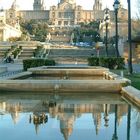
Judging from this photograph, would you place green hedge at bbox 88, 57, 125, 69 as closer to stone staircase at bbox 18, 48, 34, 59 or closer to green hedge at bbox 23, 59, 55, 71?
green hedge at bbox 23, 59, 55, 71

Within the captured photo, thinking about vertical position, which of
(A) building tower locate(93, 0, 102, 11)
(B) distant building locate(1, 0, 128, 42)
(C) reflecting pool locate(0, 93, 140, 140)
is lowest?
(C) reflecting pool locate(0, 93, 140, 140)

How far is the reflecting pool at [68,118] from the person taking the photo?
25.5 ft

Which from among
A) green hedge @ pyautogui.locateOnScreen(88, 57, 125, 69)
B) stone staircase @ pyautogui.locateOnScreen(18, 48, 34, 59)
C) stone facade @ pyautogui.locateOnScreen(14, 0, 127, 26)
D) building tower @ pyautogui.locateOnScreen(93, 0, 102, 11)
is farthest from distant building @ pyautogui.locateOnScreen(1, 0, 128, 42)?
green hedge @ pyautogui.locateOnScreen(88, 57, 125, 69)

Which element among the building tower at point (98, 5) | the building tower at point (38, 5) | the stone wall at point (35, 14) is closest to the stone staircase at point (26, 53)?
the stone wall at point (35, 14)

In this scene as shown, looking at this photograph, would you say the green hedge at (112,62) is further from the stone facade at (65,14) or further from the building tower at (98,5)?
the building tower at (98,5)

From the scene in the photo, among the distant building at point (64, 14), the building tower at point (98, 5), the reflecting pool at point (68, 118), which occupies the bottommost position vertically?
the reflecting pool at point (68, 118)

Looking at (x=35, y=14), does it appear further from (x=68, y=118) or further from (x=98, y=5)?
(x=68, y=118)

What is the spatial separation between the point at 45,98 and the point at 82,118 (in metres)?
4.03

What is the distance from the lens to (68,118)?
9.55m

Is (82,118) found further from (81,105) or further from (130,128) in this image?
(81,105)

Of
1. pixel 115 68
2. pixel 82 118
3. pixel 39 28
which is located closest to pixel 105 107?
pixel 82 118

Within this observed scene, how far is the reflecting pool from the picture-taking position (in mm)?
7770

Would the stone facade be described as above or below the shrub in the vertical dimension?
above

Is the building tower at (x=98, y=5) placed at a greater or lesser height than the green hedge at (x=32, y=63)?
greater
